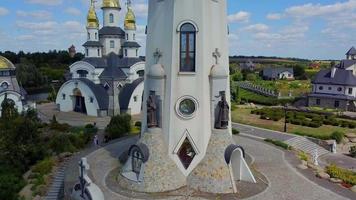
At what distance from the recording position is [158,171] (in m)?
14.9

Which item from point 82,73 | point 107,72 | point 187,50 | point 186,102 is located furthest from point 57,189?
point 82,73

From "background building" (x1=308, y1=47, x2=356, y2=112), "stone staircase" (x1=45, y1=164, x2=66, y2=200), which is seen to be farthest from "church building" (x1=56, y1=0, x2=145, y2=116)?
"background building" (x1=308, y1=47, x2=356, y2=112)

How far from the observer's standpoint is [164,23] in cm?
1532

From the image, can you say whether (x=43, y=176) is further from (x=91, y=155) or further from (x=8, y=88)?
(x=8, y=88)

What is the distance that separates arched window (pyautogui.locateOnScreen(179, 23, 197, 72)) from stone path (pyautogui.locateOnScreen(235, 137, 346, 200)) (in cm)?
609

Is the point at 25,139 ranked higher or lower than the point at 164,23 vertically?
lower

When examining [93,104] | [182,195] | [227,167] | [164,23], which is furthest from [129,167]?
[93,104]

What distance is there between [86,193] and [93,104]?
27.6m

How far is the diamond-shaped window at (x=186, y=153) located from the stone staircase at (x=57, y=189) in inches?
241

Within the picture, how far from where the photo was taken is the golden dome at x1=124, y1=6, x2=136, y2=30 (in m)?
42.6

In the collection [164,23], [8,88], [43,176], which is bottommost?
[43,176]

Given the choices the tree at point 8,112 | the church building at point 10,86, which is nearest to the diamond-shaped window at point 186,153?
the tree at point 8,112

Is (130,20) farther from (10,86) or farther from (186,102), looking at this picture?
(186,102)

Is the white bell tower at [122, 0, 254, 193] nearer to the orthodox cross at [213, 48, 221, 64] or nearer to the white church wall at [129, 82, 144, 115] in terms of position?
the orthodox cross at [213, 48, 221, 64]
